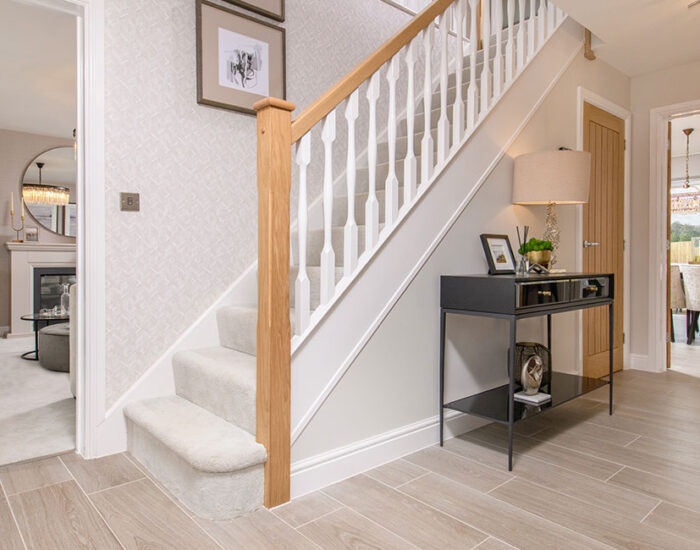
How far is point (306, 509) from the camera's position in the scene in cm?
177

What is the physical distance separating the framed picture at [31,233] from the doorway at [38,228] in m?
0.01

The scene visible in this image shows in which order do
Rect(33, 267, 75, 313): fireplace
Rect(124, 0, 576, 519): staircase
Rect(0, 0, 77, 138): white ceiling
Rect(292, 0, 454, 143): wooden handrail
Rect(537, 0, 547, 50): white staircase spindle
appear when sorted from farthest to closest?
1. Rect(33, 267, 75, 313): fireplace
2. Rect(0, 0, 77, 138): white ceiling
3. Rect(537, 0, 547, 50): white staircase spindle
4. Rect(292, 0, 454, 143): wooden handrail
5. Rect(124, 0, 576, 519): staircase

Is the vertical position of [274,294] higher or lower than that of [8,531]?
higher

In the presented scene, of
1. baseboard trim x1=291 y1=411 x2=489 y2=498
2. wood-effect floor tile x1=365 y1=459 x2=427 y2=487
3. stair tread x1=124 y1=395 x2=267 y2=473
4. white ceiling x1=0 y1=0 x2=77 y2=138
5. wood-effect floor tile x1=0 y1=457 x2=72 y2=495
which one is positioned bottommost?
wood-effect floor tile x1=365 y1=459 x2=427 y2=487

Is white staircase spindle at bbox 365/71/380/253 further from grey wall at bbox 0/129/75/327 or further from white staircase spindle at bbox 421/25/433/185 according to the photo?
grey wall at bbox 0/129/75/327

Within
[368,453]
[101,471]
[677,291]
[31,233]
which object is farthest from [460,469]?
[31,233]

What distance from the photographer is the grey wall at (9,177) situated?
19.1ft

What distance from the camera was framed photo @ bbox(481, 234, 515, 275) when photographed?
2746mm

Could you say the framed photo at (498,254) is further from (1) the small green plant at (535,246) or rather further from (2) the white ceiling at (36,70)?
(2) the white ceiling at (36,70)

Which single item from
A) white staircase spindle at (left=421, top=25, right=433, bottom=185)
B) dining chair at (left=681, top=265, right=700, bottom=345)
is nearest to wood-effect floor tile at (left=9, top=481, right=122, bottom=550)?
white staircase spindle at (left=421, top=25, right=433, bottom=185)

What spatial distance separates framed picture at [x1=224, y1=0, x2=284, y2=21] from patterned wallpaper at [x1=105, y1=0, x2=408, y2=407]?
0.99 ft

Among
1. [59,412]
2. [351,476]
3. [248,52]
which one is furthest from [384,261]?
[59,412]

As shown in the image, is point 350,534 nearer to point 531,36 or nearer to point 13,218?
point 531,36

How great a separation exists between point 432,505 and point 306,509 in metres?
0.46
